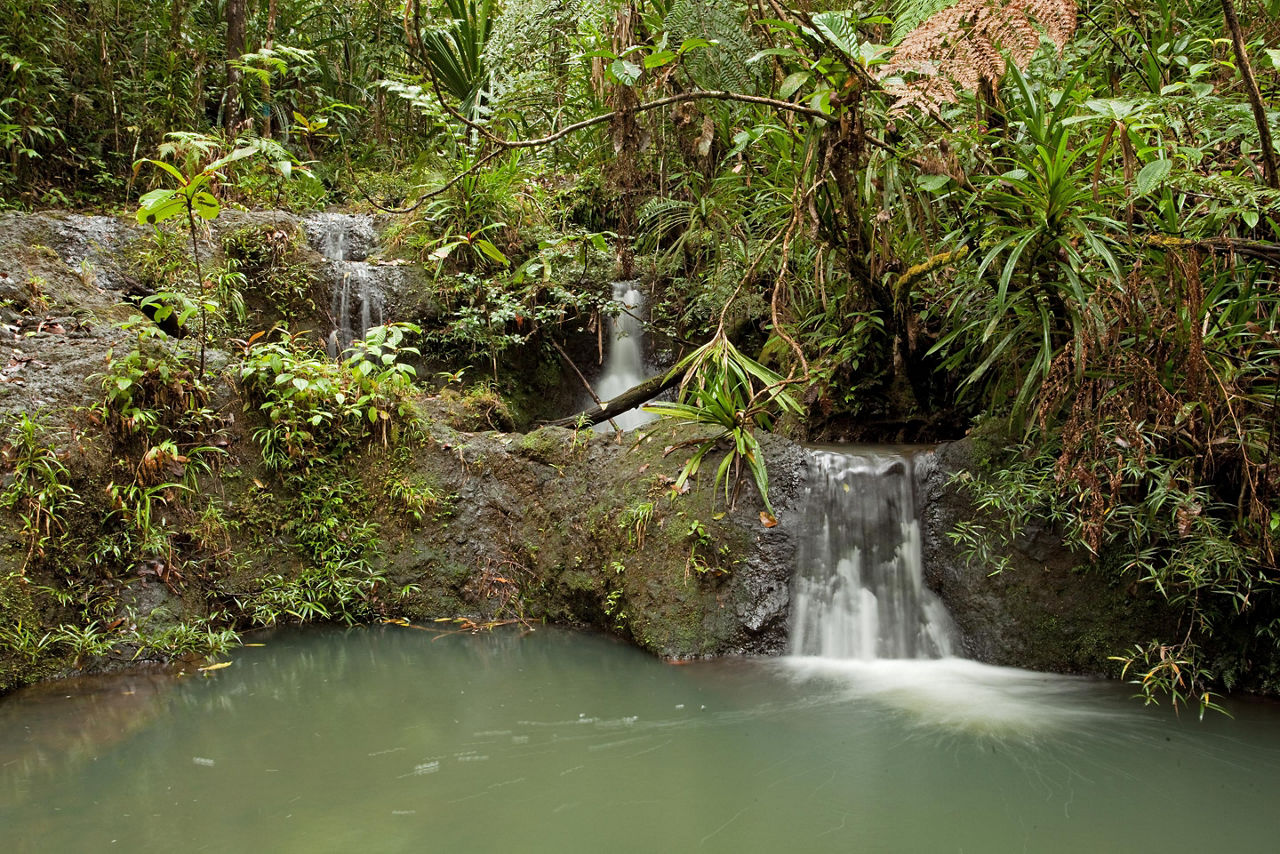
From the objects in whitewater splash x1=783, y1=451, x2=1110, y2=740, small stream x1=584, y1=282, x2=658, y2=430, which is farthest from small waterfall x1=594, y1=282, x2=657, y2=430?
whitewater splash x1=783, y1=451, x2=1110, y2=740

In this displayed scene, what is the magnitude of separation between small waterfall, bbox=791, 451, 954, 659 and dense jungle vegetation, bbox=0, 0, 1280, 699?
0.40 meters

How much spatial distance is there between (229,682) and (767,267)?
4.36 metres

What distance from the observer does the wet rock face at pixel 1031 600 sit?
387 centimetres

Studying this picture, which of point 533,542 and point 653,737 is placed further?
point 533,542

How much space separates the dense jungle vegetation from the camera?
129 inches

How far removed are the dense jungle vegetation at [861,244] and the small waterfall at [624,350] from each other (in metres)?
0.25

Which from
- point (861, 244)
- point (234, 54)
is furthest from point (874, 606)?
point (234, 54)

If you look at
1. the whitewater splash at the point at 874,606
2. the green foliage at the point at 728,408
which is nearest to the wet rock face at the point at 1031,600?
the whitewater splash at the point at 874,606

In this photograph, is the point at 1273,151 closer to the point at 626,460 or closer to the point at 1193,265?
the point at 1193,265

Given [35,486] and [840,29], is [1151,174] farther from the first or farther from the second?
[35,486]

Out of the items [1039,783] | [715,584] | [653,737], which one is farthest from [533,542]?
[1039,783]

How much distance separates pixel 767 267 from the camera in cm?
595

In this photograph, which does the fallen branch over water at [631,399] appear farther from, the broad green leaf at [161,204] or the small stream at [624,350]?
the broad green leaf at [161,204]

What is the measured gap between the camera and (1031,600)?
4.07 meters
